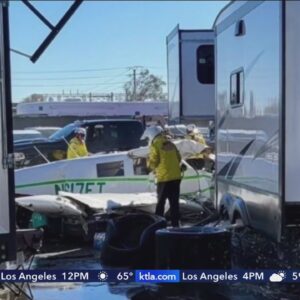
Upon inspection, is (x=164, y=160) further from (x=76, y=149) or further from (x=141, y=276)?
(x=141, y=276)

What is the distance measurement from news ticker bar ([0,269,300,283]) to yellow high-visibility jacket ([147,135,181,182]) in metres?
4.27

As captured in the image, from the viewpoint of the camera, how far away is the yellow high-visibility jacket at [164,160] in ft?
29.7

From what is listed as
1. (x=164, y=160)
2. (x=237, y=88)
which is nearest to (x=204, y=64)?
(x=164, y=160)

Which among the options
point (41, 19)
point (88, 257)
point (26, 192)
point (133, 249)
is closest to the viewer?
point (41, 19)

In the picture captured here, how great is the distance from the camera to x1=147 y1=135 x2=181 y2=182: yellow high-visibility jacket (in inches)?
356

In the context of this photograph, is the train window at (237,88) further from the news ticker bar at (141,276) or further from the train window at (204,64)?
the train window at (204,64)

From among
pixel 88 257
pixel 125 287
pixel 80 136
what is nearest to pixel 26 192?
pixel 80 136

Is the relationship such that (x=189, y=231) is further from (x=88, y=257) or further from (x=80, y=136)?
(x=80, y=136)

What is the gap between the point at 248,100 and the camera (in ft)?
→ 19.0

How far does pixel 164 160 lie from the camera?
9047 mm

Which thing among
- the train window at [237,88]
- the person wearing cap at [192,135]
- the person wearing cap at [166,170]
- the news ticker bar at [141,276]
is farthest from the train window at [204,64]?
the news ticker bar at [141,276]

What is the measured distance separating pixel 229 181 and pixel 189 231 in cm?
121

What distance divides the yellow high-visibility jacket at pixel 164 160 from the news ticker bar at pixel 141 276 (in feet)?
14.0

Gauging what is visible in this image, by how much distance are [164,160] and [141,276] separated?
14.7 ft
